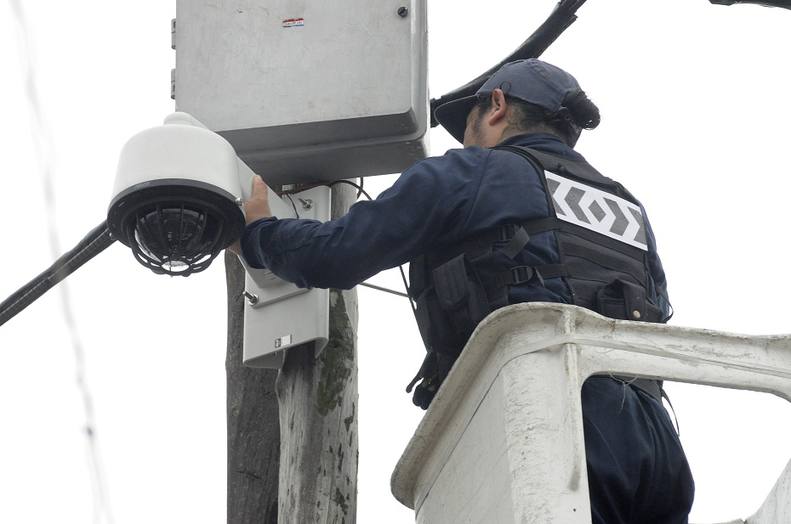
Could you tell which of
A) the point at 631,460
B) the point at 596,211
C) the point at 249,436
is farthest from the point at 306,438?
the point at 631,460

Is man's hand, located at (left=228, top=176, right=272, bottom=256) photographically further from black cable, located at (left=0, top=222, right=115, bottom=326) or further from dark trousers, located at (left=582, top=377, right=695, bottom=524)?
black cable, located at (left=0, top=222, right=115, bottom=326)

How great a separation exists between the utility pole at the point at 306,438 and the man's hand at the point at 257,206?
0.46 m

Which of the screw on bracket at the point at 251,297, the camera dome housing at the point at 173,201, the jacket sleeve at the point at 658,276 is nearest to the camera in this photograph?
the camera dome housing at the point at 173,201

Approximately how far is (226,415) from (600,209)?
1.75 m

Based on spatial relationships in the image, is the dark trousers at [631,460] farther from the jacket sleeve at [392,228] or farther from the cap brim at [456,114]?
the cap brim at [456,114]

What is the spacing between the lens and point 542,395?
284 centimetres

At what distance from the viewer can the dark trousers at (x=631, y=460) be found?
3.20 m

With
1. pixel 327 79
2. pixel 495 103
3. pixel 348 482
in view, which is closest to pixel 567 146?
pixel 495 103

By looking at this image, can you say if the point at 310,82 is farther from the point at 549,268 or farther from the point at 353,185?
the point at 549,268

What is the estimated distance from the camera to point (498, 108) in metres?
4.21

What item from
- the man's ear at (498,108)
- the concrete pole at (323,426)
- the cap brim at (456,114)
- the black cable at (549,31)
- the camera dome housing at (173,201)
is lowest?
the concrete pole at (323,426)

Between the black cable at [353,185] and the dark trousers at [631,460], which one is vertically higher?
the black cable at [353,185]

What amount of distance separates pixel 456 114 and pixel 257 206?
2.55 ft

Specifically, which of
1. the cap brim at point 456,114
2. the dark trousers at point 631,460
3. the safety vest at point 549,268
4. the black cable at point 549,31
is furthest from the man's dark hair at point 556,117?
the black cable at point 549,31
